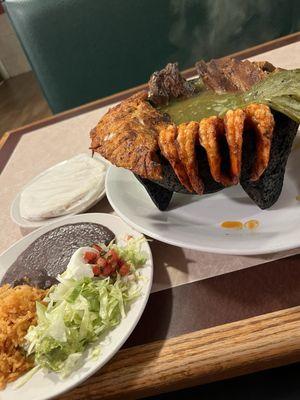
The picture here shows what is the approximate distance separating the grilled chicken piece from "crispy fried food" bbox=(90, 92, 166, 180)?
0.35ft

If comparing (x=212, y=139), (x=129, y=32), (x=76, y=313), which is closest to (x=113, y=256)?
(x=76, y=313)

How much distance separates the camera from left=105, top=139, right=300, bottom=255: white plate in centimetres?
83

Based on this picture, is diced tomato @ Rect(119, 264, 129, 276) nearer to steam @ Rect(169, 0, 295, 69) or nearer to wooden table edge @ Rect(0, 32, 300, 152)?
wooden table edge @ Rect(0, 32, 300, 152)

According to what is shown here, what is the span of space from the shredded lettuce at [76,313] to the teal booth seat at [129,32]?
1739 mm

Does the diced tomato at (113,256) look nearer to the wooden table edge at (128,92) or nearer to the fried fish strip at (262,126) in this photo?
the fried fish strip at (262,126)

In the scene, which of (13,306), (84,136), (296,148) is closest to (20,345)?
(13,306)

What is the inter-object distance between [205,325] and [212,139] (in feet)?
1.19

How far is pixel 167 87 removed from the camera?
1.06 meters

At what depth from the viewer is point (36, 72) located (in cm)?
248

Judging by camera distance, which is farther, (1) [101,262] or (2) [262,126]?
(1) [101,262]

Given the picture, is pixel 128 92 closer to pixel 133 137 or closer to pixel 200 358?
pixel 133 137

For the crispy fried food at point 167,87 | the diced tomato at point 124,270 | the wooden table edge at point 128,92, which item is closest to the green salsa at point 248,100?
the crispy fried food at point 167,87

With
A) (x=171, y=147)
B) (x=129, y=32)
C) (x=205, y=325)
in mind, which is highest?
(x=171, y=147)

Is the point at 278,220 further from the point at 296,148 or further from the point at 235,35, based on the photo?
the point at 235,35
